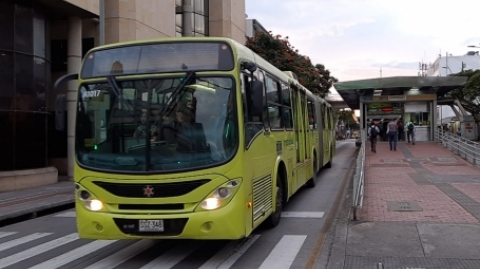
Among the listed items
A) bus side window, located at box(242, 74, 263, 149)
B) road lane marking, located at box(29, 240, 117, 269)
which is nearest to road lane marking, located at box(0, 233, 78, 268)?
road lane marking, located at box(29, 240, 117, 269)

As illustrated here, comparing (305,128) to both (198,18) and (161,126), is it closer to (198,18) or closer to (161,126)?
(161,126)

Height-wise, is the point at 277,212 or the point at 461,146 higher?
the point at 461,146

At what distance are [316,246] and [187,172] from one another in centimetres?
252

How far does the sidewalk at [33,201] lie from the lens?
1230 centimetres

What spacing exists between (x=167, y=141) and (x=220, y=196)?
101cm

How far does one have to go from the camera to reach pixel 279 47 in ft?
106

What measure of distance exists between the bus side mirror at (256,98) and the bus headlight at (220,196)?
1111 millimetres

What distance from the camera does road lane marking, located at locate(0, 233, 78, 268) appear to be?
7466mm

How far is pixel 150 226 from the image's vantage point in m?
6.55

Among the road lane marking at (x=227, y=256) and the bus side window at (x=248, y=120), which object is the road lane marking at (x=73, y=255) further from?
the bus side window at (x=248, y=120)

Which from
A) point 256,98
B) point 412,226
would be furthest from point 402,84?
point 256,98

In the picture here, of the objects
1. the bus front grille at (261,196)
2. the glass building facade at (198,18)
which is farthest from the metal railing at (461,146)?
the glass building facade at (198,18)

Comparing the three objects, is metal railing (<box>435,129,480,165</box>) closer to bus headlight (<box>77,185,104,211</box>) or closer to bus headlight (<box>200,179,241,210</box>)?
bus headlight (<box>200,179,241,210</box>)

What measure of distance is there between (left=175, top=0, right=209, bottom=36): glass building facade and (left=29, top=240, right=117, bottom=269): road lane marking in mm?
22656
